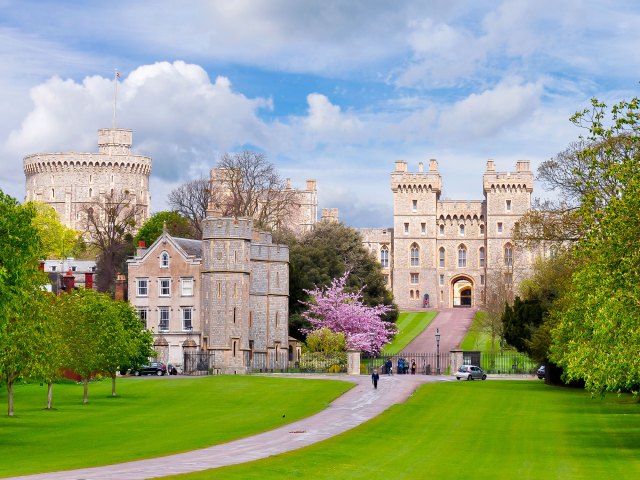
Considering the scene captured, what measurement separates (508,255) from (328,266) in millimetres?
54223

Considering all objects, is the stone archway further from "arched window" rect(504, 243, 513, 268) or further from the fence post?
the fence post

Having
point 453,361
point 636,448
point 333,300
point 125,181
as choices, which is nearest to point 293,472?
point 636,448

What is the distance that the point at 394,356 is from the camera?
8869 cm

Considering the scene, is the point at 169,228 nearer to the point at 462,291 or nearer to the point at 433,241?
the point at 433,241

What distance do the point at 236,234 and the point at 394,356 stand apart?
1750 cm

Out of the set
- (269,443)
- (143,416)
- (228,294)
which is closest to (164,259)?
(228,294)

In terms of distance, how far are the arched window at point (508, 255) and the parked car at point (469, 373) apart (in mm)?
71427

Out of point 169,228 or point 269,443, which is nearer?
point 269,443

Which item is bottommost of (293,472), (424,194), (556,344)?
(293,472)

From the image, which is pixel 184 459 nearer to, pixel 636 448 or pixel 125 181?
pixel 636 448

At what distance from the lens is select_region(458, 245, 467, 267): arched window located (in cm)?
14862

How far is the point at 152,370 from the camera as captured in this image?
2933 inches

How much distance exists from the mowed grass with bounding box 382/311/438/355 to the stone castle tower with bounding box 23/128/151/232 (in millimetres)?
57386

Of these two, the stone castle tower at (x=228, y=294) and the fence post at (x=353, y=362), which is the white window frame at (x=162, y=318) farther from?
the fence post at (x=353, y=362)
